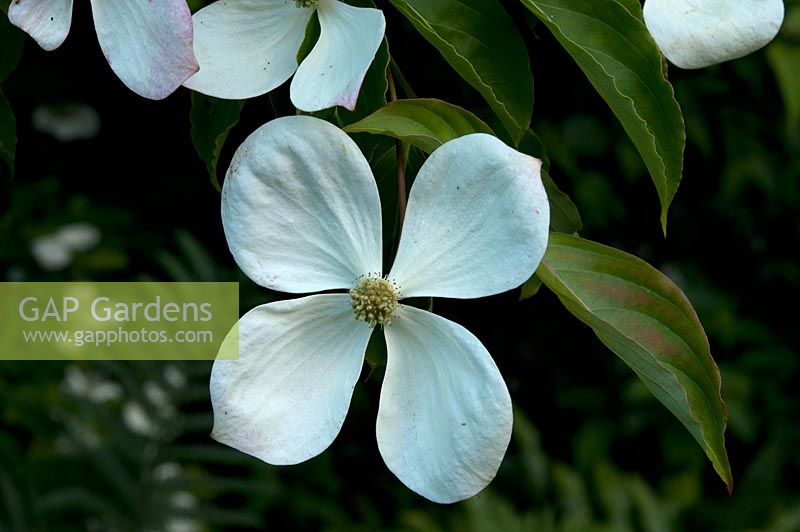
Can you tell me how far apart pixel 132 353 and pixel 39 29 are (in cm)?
115

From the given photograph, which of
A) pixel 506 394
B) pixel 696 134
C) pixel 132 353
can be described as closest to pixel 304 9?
pixel 506 394

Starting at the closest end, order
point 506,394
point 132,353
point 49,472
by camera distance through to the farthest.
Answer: point 506,394 → point 132,353 → point 49,472

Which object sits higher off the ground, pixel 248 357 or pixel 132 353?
pixel 248 357

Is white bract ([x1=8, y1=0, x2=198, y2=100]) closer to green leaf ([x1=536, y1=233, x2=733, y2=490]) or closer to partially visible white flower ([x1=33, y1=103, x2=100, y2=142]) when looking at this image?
green leaf ([x1=536, y1=233, x2=733, y2=490])

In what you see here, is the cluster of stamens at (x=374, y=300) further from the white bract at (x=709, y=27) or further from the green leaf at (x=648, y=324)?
the white bract at (x=709, y=27)

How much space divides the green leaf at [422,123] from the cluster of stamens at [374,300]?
0.08 meters

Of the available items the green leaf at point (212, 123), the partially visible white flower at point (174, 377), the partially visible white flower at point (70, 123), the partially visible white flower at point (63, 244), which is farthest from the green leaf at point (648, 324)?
the partially visible white flower at point (70, 123)

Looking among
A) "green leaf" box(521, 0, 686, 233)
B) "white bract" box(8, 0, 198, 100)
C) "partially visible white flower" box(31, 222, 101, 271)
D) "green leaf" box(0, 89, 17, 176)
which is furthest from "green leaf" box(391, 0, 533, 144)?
"partially visible white flower" box(31, 222, 101, 271)

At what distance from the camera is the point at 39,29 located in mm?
498

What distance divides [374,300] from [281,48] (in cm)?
14

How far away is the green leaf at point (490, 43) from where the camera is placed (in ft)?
1.78

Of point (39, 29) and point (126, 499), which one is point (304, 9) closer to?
point (39, 29)

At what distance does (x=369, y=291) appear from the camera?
525mm

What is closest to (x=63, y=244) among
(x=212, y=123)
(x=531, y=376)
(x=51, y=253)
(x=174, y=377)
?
(x=51, y=253)
